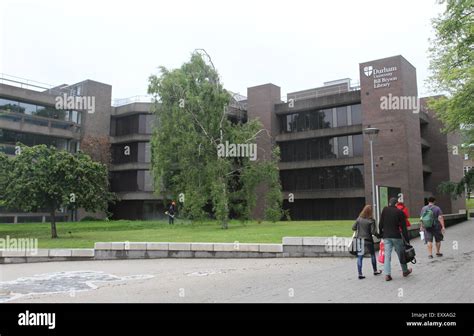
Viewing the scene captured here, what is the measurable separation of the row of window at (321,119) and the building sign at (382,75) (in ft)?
12.7

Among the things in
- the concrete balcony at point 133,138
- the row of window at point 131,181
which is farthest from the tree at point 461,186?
the concrete balcony at point 133,138

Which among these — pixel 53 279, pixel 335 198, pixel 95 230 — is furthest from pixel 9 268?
pixel 335 198

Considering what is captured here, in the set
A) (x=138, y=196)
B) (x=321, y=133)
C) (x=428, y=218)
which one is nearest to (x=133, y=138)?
(x=138, y=196)

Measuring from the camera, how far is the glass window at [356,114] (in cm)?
4459

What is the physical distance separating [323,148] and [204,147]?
22.5 m

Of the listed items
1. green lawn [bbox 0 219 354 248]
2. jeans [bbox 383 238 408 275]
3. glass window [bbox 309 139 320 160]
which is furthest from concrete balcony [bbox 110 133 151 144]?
jeans [bbox 383 238 408 275]

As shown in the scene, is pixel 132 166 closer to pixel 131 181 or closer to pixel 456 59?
pixel 131 181

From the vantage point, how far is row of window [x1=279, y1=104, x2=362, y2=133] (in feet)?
148

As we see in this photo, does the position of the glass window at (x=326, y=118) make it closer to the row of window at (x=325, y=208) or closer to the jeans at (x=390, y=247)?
the row of window at (x=325, y=208)

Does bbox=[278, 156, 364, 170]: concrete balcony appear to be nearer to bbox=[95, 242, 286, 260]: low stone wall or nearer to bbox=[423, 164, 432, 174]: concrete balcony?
bbox=[423, 164, 432, 174]: concrete balcony

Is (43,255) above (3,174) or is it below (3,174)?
below

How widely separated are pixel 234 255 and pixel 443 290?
7705 mm

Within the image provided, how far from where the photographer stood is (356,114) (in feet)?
148
